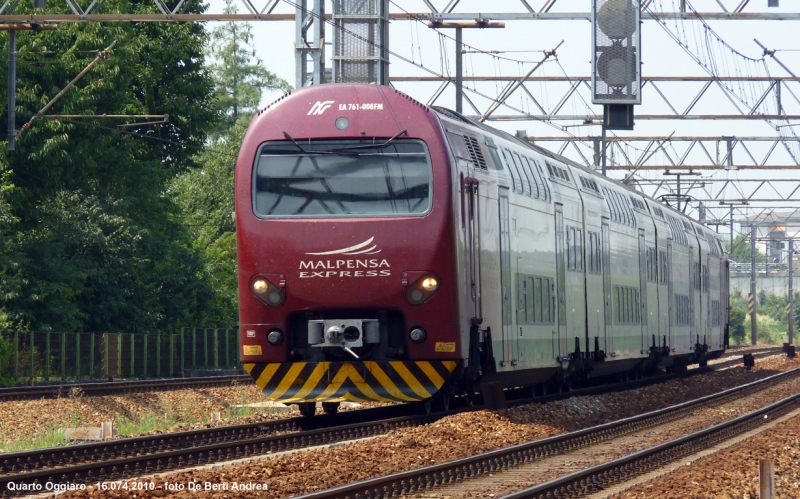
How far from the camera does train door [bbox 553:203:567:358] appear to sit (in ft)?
62.9

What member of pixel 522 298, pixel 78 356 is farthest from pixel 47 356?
pixel 522 298

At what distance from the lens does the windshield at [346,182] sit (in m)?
14.0

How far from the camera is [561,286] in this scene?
19375 millimetres

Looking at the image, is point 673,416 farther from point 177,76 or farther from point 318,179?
point 177,76

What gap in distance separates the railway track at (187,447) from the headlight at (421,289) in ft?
6.20

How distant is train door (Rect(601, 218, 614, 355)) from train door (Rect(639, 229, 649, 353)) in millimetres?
3276

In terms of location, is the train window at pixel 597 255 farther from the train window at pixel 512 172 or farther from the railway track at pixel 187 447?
the railway track at pixel 187 447

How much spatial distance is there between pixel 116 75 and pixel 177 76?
678 cm

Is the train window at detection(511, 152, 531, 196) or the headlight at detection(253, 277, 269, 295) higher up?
the train window at detection(511, 152, 531, 196)

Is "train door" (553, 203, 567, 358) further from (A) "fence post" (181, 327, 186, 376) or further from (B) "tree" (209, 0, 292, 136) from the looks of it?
(B) "tree" (209, 0, 292, 136)

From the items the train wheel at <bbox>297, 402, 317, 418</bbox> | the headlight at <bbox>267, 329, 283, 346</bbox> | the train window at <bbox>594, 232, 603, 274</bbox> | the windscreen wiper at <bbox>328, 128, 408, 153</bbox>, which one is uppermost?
the windscreen wiper at <bbox>328, 128, 408, 153</bbox>

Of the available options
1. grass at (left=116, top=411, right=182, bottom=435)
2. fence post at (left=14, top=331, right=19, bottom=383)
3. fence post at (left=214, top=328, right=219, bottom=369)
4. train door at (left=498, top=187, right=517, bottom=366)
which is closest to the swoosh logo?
train door at (left=498, top=187, right=517, bottom=366)

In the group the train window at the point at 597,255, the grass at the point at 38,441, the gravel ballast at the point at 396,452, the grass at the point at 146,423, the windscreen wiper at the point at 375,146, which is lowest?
the grass at the point at 146,423

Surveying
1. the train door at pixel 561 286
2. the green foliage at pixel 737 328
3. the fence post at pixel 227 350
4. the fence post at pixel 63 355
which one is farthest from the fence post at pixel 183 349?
the green foliage at pixel 737 328
